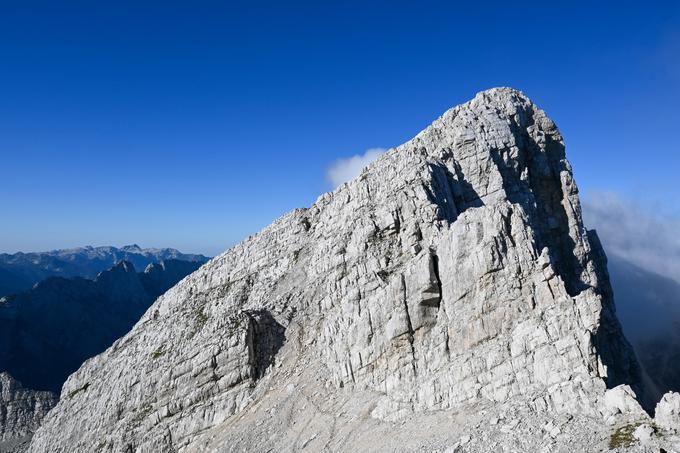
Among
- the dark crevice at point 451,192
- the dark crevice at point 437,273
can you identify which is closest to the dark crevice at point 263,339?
the dark crevice at point 437,273

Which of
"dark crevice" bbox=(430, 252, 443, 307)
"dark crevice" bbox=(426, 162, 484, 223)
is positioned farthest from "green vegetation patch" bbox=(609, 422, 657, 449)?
"dark crevice" bbox=(426, 162, 484, 223)

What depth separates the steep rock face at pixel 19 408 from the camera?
Result: 112 meters

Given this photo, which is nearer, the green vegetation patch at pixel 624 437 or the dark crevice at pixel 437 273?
the green vegetation patch at pixel 624 437

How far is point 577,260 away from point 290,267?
5151cm

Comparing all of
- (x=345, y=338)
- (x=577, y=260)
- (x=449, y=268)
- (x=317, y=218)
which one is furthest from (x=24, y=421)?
(x=577, y=260)

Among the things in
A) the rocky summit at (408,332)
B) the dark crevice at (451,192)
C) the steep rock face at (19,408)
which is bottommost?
the steep rock face at (19,408)

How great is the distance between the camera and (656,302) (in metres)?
165

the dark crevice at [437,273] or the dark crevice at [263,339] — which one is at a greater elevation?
the dark crevice at [437,273]

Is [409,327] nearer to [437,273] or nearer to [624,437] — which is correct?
[437,273]

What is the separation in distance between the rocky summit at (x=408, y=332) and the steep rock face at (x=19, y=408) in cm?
2651

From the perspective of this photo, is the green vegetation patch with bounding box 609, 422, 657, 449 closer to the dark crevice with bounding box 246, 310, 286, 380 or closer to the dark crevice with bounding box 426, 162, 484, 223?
the dark crevice with bounding box 426, 162, 484, 223

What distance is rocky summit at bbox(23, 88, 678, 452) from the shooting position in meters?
41.6

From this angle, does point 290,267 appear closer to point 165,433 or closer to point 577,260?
point 165,433

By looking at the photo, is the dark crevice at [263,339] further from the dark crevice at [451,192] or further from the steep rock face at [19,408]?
the steep rock face at [19,408]
